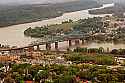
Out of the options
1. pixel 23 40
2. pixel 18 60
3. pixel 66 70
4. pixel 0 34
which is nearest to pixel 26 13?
pixel 0 34

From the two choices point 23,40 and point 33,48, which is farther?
point 23,40

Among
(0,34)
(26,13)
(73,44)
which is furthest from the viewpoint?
(26,13)

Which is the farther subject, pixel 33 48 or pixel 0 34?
pixel 0 34

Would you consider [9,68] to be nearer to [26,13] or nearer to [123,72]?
[123,72]

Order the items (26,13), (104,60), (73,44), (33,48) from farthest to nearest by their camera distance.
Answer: (26,13) < (73,44) < (33,48) < (104,60)

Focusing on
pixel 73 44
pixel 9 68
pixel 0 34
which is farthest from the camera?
pixel 0 34

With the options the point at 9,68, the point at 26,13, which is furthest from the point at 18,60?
the point at 26,13

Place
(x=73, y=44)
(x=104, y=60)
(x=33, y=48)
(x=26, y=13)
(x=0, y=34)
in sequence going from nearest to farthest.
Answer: (x=104, y=60)
(x=33, y=48)
(x=73, y=44)
(x=0, y=34)
(x=26, y=13)

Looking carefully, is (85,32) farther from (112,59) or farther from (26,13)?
(26,13)
